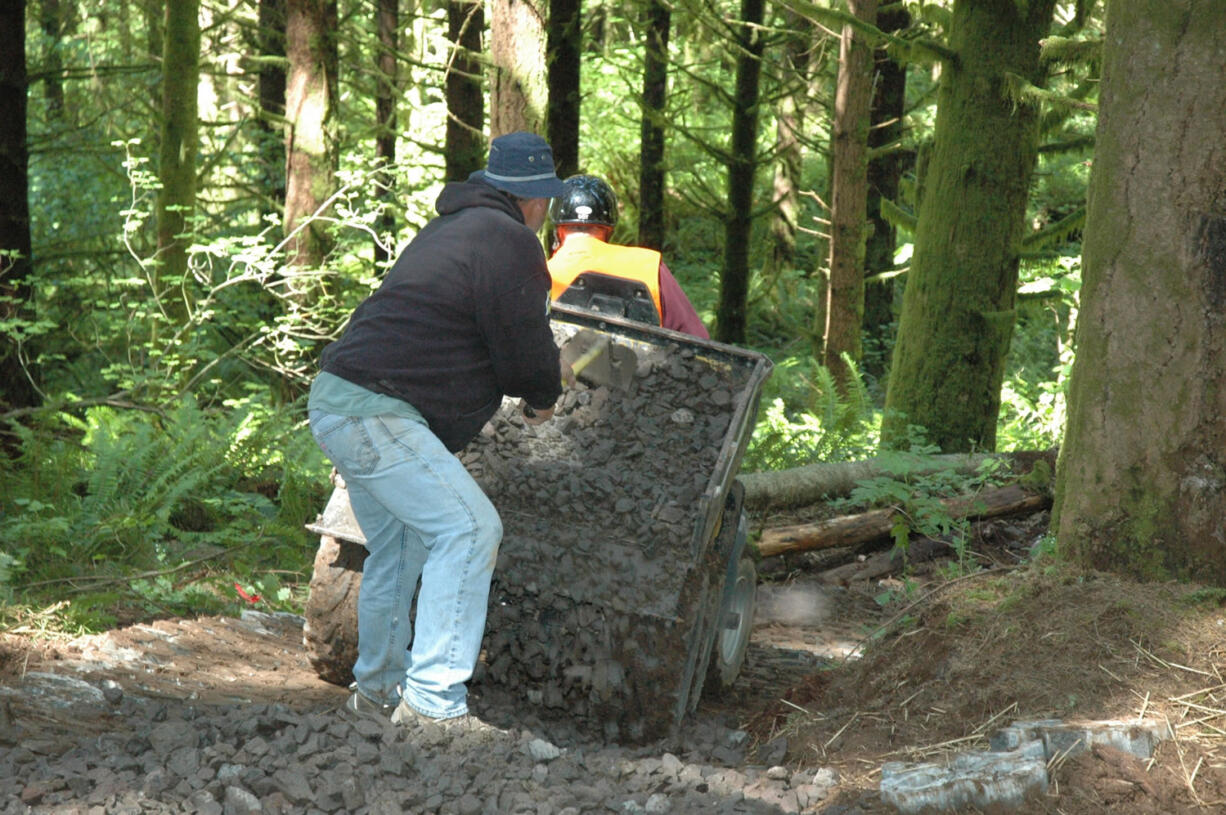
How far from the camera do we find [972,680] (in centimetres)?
418

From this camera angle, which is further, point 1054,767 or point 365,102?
point 365,102

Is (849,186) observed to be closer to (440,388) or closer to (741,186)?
(741,186)

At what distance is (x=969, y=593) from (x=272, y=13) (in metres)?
15.4

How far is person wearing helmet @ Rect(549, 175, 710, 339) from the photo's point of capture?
5641 mm

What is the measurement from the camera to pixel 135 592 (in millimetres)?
6199

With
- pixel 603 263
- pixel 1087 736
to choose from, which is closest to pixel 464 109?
pixel 603 263

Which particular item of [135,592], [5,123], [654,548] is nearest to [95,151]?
[5,123]

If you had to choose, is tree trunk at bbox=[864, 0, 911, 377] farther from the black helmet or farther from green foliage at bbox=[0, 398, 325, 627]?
the black helmet

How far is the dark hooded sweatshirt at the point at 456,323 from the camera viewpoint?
4.09 meters

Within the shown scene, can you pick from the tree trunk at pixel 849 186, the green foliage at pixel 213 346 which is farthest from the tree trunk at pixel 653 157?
the tree trunk at pixel 849 186

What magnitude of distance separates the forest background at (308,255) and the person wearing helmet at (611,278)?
6.20 feet

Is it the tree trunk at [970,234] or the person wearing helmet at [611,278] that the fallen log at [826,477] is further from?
the person wearing helmet at [611,278]

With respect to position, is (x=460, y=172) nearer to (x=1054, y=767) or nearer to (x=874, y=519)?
(x=874, y=519)

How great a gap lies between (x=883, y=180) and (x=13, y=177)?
13.3 meters
